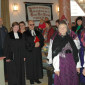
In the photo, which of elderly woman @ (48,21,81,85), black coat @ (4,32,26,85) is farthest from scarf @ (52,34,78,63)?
black coat @ (4,32,26,85)

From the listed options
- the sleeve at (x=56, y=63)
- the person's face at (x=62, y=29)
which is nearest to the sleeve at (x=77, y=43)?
the person's face at (x=62, y=29)

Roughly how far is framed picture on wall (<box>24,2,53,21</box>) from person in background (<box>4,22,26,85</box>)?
5.27 m

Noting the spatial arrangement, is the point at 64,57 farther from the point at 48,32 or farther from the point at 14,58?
the point at 48,32

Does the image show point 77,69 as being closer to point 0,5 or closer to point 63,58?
point 63,58

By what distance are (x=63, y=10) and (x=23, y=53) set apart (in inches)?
74.6

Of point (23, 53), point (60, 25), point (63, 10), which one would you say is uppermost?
point (63, 10)

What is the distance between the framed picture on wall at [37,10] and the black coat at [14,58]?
530 cm

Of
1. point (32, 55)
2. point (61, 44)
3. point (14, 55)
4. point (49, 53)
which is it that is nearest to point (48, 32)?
point (32, 55)

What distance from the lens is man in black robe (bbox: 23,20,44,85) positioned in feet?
16.3

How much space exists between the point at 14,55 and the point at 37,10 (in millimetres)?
5888

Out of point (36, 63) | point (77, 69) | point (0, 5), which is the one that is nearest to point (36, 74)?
point (36, 63)

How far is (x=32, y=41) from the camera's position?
5000 mm

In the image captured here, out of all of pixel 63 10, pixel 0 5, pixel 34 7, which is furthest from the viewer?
pixel 34 7

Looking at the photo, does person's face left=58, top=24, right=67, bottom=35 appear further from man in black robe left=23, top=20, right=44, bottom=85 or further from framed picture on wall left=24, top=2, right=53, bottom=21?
framed picture on wall left=24, top=2, right=53, bottom=21
